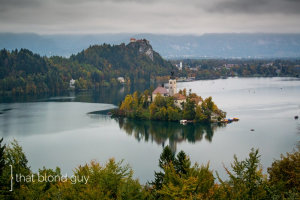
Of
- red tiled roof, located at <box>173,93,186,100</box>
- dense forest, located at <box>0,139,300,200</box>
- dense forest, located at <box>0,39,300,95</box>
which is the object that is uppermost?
dense forest, located at <box>0,39,300,95</box>

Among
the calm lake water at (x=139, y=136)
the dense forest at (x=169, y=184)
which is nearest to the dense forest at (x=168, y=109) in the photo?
the calm lake water at (x=139, y=136)

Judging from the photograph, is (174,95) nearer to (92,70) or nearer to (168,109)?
(168,109)

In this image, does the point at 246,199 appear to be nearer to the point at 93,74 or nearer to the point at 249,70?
the point at 93,74

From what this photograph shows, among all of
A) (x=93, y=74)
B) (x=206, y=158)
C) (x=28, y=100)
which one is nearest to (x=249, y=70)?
(x=93, y=74)

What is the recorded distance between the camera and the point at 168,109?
25750 millimetres

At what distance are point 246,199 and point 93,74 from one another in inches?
2019

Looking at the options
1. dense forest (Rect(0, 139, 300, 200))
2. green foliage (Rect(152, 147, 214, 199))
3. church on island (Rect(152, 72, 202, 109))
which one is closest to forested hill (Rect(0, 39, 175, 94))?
church on island (Rect(152, 72, 202, 109))

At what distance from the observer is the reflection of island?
20.8 metres

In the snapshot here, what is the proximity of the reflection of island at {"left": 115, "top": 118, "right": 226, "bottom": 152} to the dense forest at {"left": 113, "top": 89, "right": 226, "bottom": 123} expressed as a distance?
0.64 m

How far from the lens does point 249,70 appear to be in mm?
75500

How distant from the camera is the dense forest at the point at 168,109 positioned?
2522 cm

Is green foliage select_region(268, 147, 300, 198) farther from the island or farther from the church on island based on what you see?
the church on island

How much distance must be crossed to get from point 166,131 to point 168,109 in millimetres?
3212

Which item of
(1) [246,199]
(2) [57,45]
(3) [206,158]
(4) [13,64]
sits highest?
(2) [57,45]
